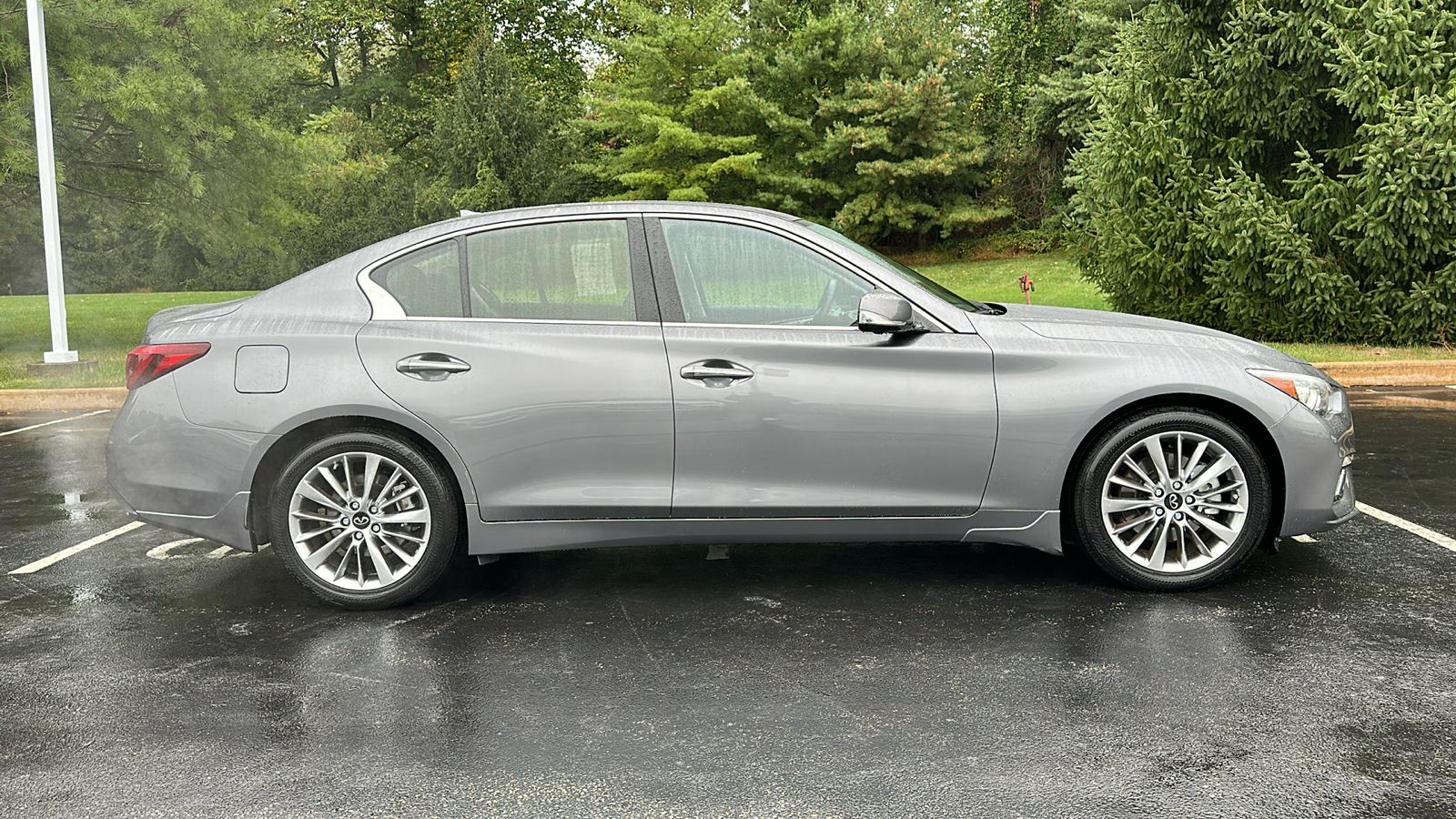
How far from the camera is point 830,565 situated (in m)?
5.64

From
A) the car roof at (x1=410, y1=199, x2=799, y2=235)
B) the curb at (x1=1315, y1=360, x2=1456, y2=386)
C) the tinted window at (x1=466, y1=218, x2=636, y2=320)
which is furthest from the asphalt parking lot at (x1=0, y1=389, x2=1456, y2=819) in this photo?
the curb at (x1=1315, y1=360, x2=1456, y2=386)

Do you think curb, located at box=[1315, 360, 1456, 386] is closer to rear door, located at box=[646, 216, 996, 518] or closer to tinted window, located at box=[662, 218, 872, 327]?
rear door, located at box=[646, 216, 996, 518]

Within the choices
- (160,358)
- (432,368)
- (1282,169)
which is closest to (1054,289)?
(1282,169)

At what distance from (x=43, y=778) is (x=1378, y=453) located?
776cm

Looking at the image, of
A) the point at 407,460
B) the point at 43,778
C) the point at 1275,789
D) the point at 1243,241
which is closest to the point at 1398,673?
the point at 1275,789

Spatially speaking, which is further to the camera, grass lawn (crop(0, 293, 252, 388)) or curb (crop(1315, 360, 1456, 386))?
grass lawn (crop(0, 293, 252, 388))

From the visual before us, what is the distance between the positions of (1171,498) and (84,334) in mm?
19797

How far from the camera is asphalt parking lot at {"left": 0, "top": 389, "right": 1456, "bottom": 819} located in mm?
3309

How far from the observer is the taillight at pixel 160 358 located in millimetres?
5023

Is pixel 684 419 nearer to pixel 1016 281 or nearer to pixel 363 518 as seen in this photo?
pixel 363 518

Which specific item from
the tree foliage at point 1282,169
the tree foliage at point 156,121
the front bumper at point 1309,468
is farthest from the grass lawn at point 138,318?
the front bumper at point 1309,468

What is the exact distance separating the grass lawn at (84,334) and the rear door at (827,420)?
29.7 ft

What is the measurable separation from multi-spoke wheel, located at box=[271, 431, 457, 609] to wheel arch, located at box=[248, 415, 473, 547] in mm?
41

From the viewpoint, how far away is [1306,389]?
5.01 m
